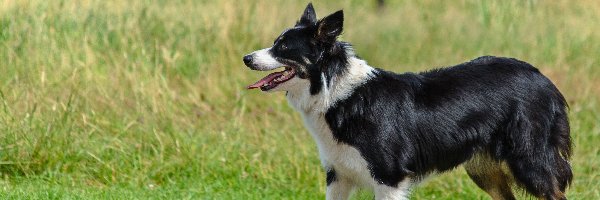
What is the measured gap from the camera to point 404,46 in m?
11.5

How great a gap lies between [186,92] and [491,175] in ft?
12.7

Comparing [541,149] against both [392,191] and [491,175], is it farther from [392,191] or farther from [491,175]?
[392,191]

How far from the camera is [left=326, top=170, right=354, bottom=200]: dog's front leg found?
217 inches

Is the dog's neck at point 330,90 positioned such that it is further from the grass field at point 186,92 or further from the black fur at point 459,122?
the grass field at point 186,92

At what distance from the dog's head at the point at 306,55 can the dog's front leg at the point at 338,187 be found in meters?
0.62

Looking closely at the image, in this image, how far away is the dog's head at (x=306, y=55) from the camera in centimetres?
500

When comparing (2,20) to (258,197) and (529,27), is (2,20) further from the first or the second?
(529,27)

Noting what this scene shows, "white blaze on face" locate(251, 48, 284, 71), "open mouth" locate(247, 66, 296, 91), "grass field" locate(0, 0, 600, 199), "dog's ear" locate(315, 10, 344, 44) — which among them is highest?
"dog's ear" locate(315, 10, 344, 44)

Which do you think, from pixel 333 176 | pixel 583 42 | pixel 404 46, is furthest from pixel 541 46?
pixel 333 176

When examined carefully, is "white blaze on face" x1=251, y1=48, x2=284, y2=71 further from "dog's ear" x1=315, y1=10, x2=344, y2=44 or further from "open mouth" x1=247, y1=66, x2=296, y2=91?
"dog's ear" x1=315, y1=10, x2=344, y2=44

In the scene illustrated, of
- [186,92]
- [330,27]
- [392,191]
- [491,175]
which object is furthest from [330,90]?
[186,92]

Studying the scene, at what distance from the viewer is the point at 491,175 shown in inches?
233

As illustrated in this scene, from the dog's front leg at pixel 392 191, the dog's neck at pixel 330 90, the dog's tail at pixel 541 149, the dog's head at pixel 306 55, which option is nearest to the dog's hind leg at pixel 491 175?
the dog's tail at pixel 541 149

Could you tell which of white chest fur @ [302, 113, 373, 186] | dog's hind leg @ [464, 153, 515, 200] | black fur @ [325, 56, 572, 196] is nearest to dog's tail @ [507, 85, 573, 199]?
black fur @ [325, 56, 572, 196]
